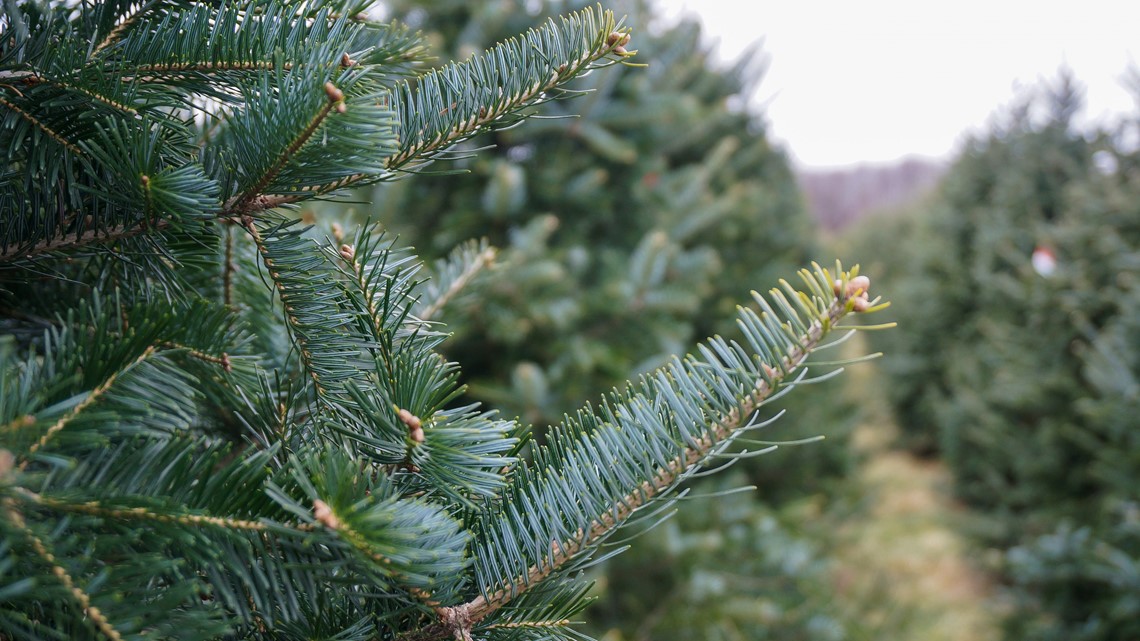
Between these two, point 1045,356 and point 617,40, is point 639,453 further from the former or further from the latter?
point 1045,356

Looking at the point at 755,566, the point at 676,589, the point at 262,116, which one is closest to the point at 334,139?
the point at 262,116

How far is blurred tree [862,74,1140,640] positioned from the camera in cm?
260

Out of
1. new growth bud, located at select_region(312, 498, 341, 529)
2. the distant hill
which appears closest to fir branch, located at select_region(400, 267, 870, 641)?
new growth bud, located at select_region(312, 498, 341, 529)

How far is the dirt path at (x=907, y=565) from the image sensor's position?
2.87 m

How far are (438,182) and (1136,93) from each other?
264cm

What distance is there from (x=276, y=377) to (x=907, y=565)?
14.7 feet

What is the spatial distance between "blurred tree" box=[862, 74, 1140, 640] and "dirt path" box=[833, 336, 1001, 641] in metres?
0.28

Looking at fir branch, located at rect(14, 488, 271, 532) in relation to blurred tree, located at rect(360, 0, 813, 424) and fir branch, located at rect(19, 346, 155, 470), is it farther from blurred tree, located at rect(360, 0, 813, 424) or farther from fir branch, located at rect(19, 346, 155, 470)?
blurred tree, located at rect(360, 0, 813, 424)

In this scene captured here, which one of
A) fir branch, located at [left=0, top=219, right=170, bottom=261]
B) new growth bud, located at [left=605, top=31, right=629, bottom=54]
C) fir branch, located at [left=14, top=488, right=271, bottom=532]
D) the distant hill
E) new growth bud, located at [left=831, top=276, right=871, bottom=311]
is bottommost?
the distant hill

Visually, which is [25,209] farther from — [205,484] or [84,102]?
[205,484]

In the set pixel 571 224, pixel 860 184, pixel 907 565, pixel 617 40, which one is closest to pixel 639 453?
pixel 617 40

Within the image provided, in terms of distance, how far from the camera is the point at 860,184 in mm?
17109

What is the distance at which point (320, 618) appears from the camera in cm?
41

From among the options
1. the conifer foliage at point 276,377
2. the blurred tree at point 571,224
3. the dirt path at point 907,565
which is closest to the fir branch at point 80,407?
the conifer foliage at point 276,377
